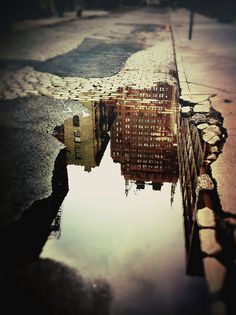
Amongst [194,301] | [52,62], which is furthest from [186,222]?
[52,62]

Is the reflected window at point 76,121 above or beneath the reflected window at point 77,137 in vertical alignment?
above

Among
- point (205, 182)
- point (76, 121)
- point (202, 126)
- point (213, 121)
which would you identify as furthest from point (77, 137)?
point (213, 121)

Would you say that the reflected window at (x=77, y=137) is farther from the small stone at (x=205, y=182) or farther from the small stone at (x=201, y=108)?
the small stone at (x=201, y=108)

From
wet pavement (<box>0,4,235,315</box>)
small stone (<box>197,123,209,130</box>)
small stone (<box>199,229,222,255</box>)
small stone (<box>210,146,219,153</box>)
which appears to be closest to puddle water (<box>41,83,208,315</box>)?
wet pavement (<box>0,4,235,315</box>)

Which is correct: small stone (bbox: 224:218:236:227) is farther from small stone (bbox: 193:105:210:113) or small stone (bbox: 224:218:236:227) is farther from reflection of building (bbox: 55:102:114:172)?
small stone (bbox: 193:105:210:113)

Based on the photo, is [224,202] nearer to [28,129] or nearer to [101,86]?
[28,129]

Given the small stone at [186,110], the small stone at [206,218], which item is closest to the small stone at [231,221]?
the small stone at [206,218]

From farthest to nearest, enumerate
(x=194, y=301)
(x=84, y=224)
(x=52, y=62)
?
(x=52, y=62) < (x=84, y=224) < (x=194, y=301)

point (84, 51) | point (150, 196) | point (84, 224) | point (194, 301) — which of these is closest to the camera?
point (194, 301)
